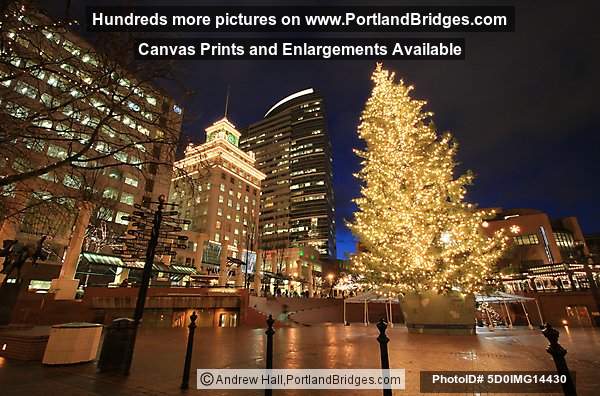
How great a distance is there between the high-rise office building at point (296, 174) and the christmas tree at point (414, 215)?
104864mm

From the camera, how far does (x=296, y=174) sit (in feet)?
447

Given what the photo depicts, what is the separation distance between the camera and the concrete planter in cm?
1116

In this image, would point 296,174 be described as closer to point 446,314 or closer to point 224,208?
point 224,208

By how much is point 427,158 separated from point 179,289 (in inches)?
903

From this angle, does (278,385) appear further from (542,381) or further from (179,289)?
(179,289)

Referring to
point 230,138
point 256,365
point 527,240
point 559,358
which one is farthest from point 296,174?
point 559,358

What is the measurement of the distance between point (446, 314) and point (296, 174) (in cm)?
12648

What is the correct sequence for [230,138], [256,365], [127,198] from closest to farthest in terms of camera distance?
[256,365] → [127,198] → [230,138]

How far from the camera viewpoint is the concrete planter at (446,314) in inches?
439

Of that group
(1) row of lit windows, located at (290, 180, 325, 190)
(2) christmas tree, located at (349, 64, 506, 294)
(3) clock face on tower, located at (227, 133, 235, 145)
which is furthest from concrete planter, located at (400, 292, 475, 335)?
(1) row of lit windows, located at (290, 180, 325, 190)

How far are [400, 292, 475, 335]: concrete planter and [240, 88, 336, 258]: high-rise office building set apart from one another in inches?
4138

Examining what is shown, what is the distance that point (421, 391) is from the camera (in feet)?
12.9

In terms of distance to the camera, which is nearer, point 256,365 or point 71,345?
point 256,365

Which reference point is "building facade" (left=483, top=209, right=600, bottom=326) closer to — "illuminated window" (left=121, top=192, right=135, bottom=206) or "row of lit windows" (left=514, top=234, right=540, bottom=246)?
"row of lit windows" (left=514, top=234, right=540, bottom=246)
